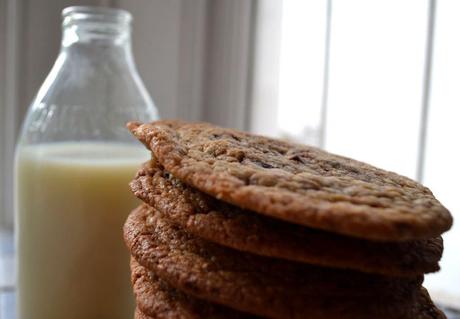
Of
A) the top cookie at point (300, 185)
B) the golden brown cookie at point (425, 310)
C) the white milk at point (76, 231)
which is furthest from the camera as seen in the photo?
the white milk at point (76, 231)

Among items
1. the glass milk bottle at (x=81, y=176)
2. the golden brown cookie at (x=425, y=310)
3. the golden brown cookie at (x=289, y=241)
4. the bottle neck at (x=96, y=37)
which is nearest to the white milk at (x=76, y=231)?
the glass milk bottle at (x=81, y=176)

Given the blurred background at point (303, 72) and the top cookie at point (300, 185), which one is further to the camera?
the blurred background at point (303, 72)

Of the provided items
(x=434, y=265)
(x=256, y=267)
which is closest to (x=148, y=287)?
(x=256, y=267)

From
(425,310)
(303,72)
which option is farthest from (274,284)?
(303,72)

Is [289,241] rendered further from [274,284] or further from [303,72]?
[303,72]

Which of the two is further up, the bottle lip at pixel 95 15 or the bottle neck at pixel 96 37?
the bottle lip at pixel 95 15

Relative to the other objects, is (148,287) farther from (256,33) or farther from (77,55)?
(256,33)

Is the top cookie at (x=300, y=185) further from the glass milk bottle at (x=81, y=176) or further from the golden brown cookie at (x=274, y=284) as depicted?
the glass milk bottle at (x=81, y=176)
